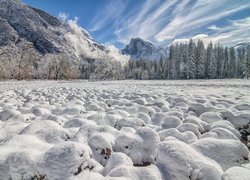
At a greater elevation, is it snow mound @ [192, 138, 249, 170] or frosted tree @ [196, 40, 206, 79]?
frosted tree @ [196, 40, 206, 79]

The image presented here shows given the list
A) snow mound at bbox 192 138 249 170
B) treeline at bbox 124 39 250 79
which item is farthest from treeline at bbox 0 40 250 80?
snow mound at bbox 192 138 249 170

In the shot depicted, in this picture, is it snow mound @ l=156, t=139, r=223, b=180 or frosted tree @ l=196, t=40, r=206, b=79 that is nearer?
snow mound @ l=156, t=139, r=223, b=180

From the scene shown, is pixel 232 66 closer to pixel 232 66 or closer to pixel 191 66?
pixel 232 66

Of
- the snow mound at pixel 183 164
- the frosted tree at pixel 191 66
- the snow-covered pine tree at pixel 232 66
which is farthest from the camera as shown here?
the snow-covered pine tree at pixel 232 66

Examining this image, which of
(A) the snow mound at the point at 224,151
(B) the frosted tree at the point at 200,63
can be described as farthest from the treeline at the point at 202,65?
(A) the snow mound at the point at 224,151

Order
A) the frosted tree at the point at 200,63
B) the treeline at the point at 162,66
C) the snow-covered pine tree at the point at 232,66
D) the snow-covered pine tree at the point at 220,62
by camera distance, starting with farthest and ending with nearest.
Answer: the snow-covered pine tree at the point at 232,66 < the snow-covered pine tree at the point at 220,62 < the frosted tree at the point at 200,63 < the treeline at the point at 162,66

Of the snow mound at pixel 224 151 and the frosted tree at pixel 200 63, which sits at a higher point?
the frosted tree at pixel 200 63

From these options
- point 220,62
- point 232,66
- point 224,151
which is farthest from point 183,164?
point 232,66

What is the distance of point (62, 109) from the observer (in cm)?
634

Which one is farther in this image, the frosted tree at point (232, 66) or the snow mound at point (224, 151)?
the frosted tree at point (232, 66)

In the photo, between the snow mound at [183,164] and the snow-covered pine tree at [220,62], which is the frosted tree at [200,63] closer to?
the snow-covered pine tree at [220,62]

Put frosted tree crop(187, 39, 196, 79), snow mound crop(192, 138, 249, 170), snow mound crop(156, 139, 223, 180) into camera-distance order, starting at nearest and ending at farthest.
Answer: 1. snow mound crop(156, 139, 223, 180)
2. snow mound crop(192, 138, 249, 170)
3. frosted tree crop(187, 39, 196, 79)

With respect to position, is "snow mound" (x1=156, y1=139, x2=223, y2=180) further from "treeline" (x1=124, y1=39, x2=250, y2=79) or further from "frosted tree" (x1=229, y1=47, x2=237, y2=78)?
"frosted tree" (x1=229, y1=47, x2=237, y2=78)

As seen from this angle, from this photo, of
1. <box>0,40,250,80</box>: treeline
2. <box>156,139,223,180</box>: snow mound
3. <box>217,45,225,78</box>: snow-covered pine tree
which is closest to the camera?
<box>156,139,223,180</box>: snow mound
